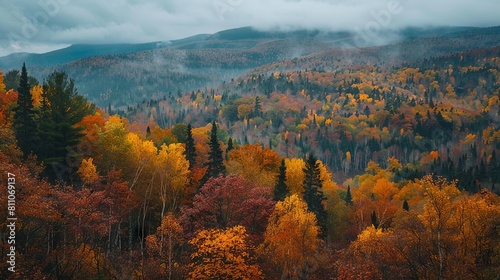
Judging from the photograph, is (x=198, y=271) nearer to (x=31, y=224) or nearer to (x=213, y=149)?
(x=31, y=224)

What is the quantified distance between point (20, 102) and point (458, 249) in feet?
172

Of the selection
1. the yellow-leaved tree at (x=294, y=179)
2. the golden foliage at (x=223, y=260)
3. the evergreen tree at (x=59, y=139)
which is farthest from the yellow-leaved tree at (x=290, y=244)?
the yellow-leaved tree at (x=294, y=179)

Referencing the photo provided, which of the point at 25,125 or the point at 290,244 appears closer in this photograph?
the point at 290,244

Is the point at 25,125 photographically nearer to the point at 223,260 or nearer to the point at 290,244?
the point at 223,260

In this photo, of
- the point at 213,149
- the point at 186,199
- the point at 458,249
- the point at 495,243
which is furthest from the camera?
the point at 213,149

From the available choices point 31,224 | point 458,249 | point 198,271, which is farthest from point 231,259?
point 458,249

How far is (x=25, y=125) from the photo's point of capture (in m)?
50.8

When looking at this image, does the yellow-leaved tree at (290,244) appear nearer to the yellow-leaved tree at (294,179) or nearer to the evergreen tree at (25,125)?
the yellow-leaved tree at (294,179)

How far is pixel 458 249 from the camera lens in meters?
35.0

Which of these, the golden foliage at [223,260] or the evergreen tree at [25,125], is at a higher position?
the evergreen tree at [25,125]

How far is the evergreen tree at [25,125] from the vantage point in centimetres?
4944

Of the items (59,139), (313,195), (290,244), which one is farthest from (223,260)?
(313,195)

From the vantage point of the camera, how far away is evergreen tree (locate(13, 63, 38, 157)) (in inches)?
1946

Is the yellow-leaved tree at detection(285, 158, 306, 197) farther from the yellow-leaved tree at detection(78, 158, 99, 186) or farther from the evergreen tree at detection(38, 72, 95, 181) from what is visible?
the yellow-leaved tree at detection(78, 158, 99, 186)
